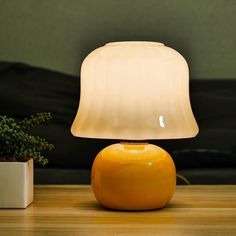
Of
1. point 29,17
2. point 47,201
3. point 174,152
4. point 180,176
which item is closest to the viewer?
point 47,201

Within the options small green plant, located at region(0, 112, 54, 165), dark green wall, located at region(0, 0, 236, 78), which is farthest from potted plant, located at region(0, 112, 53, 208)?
dark green wall, located at region(0, 0, 236, 78)

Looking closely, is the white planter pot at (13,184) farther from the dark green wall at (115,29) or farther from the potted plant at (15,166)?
the dark green wall at (115,29)

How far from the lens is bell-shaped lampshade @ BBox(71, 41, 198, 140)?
3.86 feet

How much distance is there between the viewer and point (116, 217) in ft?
3.96

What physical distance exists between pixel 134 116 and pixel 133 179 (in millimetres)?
140

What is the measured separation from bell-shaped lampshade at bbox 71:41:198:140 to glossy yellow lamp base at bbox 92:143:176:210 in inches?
3.5

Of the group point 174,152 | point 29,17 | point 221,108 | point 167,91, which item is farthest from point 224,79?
point 167,91

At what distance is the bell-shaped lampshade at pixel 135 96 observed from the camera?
46.4 inches

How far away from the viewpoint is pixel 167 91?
1.21m

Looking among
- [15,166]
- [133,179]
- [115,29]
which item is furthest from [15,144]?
[115,29]

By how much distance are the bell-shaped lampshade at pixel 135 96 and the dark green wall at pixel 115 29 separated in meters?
1.06

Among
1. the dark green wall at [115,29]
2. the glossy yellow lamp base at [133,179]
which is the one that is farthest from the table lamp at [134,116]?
the dark green wall at [115,29]

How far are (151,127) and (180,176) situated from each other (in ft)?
2.19

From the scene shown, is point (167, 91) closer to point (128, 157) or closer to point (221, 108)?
point (128, 157)
